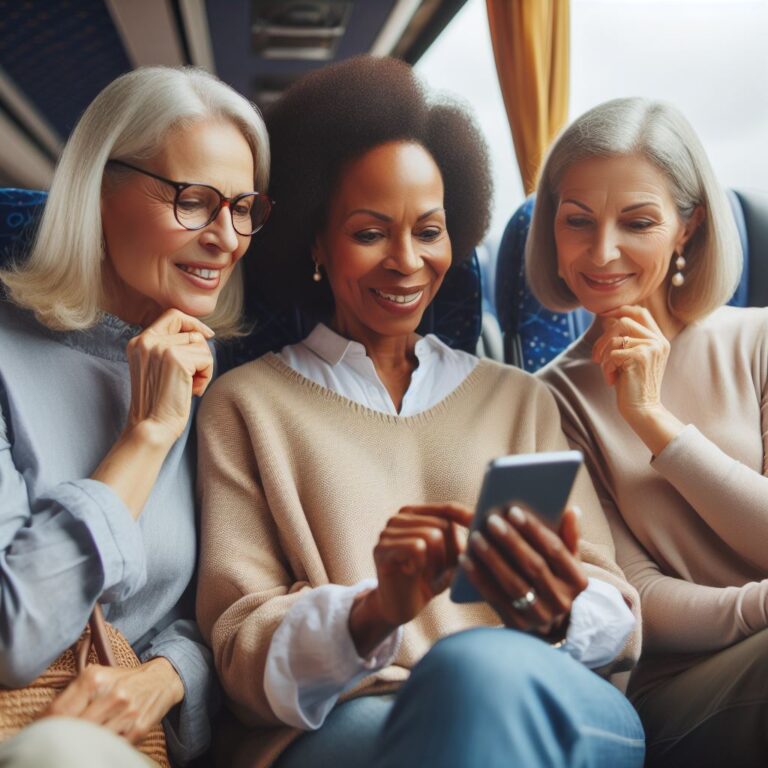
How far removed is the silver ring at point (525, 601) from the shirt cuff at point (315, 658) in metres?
0.18

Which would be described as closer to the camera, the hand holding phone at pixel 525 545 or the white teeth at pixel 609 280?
the hand holding phone at pixel 525 545

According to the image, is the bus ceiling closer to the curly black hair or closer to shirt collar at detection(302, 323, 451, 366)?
the curly black hair

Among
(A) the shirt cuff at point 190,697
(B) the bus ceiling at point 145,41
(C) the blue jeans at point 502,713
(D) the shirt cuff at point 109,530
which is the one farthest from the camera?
(B) the bus ceiling at point 145,41

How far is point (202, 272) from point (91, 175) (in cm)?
21

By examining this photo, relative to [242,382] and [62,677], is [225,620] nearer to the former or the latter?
[62,677]

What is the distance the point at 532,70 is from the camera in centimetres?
312

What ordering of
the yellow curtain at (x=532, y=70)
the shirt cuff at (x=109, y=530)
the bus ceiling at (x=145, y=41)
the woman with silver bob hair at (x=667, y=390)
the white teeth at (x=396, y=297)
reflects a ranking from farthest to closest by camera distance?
the bus ceiling at (x=145, y=41) → the yellow curtain at (x=532, y=70) → the white teeth at (x=396, y=297) → the woman with silver bob hair at (x=667, y=390) → the shirt cuff at (x=109, y=530)

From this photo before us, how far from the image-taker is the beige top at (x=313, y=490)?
127 cm

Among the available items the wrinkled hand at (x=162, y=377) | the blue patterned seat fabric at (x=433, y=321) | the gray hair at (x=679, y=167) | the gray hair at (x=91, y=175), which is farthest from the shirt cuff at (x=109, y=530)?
the gray hair at (x=679, y=167)

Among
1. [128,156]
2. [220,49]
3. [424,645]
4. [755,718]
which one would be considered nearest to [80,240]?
[128,156]

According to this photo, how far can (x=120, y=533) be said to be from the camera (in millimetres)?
1135

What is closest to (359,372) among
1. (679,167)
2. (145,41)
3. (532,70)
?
(679,167)

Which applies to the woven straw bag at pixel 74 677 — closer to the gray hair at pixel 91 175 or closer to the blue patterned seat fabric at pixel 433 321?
the gray hair at pixel 91 175

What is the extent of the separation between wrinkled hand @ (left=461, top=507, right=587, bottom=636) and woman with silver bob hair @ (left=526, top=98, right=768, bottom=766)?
0.39 meters
